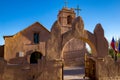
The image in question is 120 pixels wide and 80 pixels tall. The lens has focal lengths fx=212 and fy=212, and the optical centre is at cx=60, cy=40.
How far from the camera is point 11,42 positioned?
28766 millimetres

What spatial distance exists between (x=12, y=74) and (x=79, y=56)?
18623 mm

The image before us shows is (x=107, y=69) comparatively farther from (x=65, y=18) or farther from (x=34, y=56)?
(x=65, y=18)

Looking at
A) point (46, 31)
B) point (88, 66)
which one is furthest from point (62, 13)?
point (88, 66)

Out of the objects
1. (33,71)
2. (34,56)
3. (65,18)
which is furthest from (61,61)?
(65,18)

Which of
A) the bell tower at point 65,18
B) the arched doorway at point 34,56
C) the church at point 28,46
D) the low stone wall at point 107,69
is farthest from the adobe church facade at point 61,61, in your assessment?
the bell tower at point 65,18

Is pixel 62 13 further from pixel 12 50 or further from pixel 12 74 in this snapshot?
pixel 12 74

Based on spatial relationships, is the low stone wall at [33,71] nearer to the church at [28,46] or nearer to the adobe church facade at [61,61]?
the adobe church facade at [61,61]

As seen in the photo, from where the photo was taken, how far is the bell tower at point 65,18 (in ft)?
113

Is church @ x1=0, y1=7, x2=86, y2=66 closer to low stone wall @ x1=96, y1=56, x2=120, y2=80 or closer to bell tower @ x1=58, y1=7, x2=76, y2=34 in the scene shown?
bell tower @ x1=58, y1=7, x2=76, y2=34

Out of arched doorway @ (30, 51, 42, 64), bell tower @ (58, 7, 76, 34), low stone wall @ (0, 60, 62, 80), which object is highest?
bell tower @ (58, 7, 76, 34)

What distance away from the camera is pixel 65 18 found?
3484 cm

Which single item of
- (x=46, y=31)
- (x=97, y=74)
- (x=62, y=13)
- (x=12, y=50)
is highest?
(x=62, y=13)

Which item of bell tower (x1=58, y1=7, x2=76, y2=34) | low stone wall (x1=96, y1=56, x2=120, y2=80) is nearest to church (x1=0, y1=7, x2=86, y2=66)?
bell tower (x1=58, y1=7, x2=76, y2=34)

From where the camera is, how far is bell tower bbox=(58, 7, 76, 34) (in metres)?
34.5
